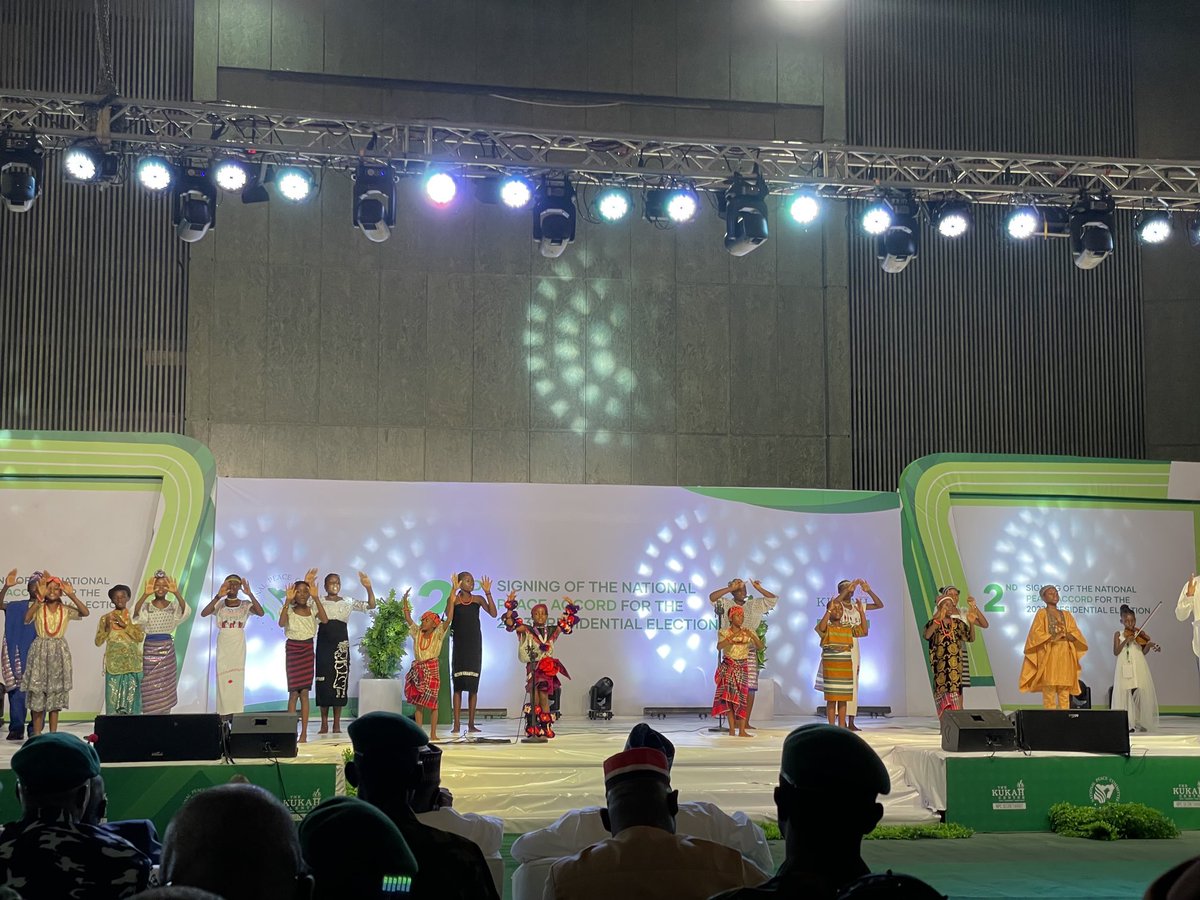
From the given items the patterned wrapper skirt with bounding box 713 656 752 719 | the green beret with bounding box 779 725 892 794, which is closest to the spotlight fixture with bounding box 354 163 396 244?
the patterned wrapper skirt with bounding box 713 656 752 719

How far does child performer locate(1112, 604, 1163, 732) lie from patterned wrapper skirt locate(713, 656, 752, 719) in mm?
3681

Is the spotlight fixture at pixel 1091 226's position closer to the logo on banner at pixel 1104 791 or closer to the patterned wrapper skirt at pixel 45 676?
the logo on banner at pixel 1104 791

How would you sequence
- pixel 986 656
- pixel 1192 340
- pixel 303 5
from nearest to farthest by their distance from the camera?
pixel 986 656 → pixel 303 5 → pixel 1192 340

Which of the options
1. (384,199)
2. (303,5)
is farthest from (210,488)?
(303,5)

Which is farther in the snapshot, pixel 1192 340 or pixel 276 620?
pixel 1192 340

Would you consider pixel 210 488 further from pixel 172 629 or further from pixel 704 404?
pixel 704 404

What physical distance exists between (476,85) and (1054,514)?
7911mm

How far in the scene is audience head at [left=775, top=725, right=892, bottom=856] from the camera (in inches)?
86.6

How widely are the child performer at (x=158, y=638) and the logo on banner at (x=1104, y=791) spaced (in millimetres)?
7183

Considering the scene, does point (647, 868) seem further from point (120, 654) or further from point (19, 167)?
point (19, 167)

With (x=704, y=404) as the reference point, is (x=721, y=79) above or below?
above

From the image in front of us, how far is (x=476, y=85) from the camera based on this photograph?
48.9ft

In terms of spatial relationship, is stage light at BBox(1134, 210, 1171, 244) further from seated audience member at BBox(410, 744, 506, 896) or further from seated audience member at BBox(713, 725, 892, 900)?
seated audience member at BBox(713, 725, 892, 900)

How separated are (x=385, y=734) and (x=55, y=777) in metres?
0.82
